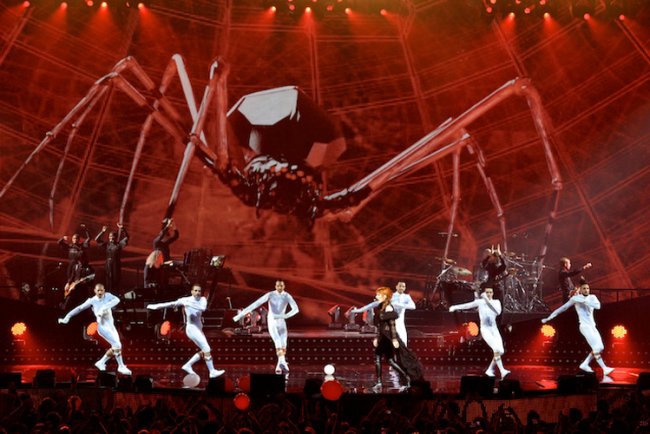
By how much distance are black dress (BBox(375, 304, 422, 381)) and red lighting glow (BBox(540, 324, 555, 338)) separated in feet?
16.7

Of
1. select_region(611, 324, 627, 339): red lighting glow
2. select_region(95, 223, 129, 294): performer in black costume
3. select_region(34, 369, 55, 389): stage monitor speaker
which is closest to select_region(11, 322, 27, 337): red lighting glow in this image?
select_region(95, 223, 129, 294): performer in black costume

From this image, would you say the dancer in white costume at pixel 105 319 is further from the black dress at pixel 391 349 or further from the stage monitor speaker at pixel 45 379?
the black dress at pixel 391 349

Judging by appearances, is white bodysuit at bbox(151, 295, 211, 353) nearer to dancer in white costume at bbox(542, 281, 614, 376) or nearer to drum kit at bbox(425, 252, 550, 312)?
drum kit at bbox(425, 252, 550, 312)

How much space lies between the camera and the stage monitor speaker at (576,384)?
11.7 meters

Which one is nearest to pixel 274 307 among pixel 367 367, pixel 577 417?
pixel 367 367

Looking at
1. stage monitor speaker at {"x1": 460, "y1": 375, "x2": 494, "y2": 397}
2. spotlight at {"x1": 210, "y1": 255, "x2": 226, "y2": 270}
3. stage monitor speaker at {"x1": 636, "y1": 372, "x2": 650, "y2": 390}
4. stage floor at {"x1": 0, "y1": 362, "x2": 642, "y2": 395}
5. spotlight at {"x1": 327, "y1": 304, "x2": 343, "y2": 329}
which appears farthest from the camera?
spotlight at {"x1": 327, "y1": 304, "x2": 343, "y2": 329}

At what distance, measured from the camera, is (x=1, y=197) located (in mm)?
17406

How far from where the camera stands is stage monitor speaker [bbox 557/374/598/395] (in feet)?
38.3

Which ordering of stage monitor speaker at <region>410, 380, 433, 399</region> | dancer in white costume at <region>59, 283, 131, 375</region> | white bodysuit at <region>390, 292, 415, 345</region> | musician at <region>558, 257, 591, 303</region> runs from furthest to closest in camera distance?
musician at <region>558, 257, 591, 303</region>, white bodysuit at <region>390, 292, 415, 345</region>, dancer in white costume at <region>59, 283, 131, 375</region>, stage monitor speaker at <region>410, 380, 433, 399</region>

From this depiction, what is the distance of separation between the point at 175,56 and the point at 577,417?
13422 millimetres

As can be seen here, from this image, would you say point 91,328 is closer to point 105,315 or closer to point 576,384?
point 105,315

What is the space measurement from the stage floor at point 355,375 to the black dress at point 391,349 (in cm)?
37

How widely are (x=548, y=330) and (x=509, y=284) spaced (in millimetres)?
1266

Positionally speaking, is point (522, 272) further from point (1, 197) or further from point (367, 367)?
point (1, 197)
